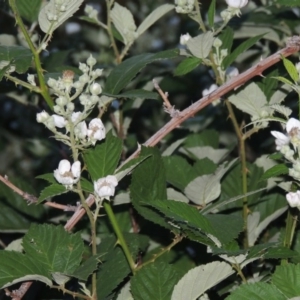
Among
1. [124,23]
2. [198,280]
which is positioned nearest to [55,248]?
[198,280]

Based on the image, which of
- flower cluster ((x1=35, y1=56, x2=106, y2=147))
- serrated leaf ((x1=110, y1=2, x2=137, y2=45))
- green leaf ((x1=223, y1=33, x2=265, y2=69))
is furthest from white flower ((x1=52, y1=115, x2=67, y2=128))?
serrated leaf ((x1=110, y1=2, x2=137, y2=45))

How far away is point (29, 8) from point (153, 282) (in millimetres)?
666

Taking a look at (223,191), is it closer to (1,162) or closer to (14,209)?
(14,209)

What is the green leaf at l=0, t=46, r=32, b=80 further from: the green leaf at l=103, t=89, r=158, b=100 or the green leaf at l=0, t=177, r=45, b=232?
the green leaf at l=0, t=177, r=45, b=232

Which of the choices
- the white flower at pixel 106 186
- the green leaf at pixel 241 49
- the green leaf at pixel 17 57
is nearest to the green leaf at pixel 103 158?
the white flower at pixel 106 186

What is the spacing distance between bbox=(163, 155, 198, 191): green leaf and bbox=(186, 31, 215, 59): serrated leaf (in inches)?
6.8

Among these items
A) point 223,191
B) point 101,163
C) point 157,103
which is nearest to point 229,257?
point 101,163

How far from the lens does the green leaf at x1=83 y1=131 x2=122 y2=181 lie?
104 cm

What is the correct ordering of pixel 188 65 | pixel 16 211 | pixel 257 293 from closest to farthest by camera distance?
pixel 257 293 → pixel 188 65 → pixel 16 211

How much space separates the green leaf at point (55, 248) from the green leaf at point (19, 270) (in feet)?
0.04

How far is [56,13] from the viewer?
1134mm

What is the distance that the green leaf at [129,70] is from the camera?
3.84 ft

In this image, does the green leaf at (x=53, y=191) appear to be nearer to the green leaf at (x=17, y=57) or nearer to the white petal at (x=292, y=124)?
the green leaf at (x=17, y=57)

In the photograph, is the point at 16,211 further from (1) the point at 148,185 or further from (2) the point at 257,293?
(2) the point at 257,293
